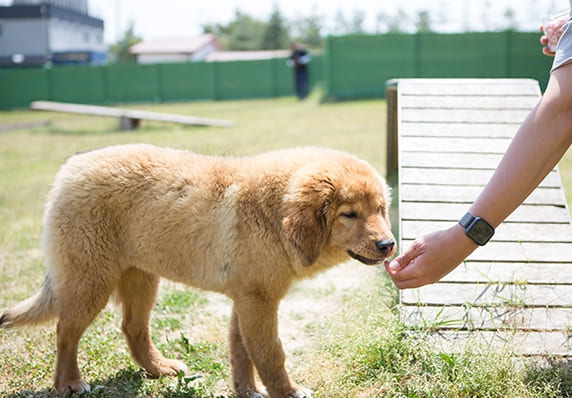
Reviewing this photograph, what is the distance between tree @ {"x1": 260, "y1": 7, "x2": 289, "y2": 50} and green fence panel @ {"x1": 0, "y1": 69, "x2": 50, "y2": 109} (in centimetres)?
5584

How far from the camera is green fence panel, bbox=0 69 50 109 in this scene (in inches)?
1316

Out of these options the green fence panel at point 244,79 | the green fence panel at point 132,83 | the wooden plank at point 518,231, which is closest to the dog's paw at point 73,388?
the wooden plank at point 518,231

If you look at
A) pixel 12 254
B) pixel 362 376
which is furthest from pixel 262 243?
pixel 12 254

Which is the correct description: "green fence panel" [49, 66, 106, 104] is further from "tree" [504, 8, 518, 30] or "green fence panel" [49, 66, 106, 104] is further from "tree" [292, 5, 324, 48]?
"tree" [292, 5, 324, 48]

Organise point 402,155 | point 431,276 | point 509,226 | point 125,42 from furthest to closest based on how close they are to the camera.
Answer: point 125,42 → point 402,155 → point 509,226 → point 431,276

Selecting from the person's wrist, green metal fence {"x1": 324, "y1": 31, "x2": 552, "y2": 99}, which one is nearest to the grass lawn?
the person's wrist

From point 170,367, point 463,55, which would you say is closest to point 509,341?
point 170,367

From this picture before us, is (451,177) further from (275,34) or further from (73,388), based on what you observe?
(275,34)

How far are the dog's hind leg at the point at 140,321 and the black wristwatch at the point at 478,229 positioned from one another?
2.50 metres

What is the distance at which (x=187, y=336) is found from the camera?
495 centimetres

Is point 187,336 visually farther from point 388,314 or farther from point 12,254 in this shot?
point 12,254

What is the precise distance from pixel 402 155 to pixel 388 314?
1691 mm

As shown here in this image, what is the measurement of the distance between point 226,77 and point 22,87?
11.5 m

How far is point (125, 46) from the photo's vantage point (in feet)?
302
